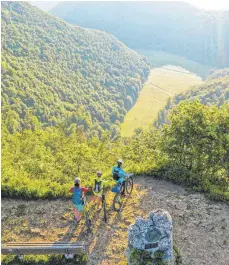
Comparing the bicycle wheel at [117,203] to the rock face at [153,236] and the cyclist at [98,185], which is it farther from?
the rock face at [153,236]

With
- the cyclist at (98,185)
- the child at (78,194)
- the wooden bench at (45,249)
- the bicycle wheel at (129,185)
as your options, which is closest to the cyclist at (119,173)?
the cyclist at (98,185)

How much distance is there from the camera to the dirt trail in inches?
515

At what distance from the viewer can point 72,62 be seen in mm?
198000

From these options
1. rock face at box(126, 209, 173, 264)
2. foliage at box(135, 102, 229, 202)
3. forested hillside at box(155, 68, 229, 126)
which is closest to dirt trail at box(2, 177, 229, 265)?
rock face at box(126, 209, 173, 264)

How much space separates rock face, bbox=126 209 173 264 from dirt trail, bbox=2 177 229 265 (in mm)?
1571

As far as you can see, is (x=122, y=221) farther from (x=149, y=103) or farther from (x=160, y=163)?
(x=149, y=103)

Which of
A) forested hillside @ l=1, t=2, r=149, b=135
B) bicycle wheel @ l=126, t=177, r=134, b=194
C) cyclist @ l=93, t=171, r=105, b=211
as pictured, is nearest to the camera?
cyclist @ l=93, t=171, r=105, b=211

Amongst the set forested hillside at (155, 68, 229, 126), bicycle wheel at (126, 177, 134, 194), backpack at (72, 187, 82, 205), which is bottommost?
bicycle wheel at (126, 177, 134, 194)

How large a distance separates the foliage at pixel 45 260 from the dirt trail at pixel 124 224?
0.54 meters

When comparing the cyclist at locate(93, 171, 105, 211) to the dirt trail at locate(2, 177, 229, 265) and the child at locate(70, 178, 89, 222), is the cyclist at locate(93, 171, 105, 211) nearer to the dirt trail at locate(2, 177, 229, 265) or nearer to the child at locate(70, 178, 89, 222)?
the child at locate(70, 178, 89, 222)

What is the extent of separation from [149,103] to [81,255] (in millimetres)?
184741

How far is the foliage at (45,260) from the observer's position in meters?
12.1

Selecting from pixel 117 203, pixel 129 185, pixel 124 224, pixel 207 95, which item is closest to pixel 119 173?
pixel 117 203

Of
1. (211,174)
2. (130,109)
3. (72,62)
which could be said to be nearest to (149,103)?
(130,109)
